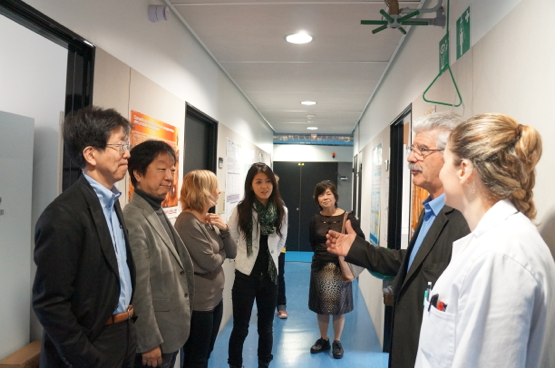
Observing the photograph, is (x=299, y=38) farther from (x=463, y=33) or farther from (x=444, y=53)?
(x=463, y=33)

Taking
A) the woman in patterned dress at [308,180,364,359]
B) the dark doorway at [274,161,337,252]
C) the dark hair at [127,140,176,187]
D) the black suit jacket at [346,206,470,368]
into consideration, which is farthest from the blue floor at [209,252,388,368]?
the dark doorway at [274,161,337,252]

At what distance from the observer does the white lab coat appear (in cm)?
84

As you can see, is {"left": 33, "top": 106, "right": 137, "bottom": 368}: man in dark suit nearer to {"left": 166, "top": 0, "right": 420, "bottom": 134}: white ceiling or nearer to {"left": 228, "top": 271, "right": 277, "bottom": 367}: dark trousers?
{"left": 228, "top": 271, "right": 277, "bottom": 367}: dark trousers

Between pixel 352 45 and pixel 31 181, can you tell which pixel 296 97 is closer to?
pixel 352 45

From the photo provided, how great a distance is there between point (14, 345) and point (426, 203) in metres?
1.83

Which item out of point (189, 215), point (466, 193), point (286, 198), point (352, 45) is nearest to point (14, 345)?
point (189, 215)

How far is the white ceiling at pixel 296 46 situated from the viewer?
273 cm

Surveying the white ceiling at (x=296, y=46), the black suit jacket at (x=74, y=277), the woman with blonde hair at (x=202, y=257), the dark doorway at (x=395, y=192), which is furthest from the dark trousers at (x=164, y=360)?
the dark doorway at (x=395, y=192)

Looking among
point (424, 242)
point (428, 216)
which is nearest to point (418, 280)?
point (424, 242)

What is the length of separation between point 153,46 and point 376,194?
114 inches

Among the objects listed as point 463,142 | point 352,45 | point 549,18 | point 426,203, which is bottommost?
point 426,203

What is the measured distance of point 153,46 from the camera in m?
2.55

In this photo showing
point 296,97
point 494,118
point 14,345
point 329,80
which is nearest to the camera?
point 494,118

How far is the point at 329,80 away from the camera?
464cm
